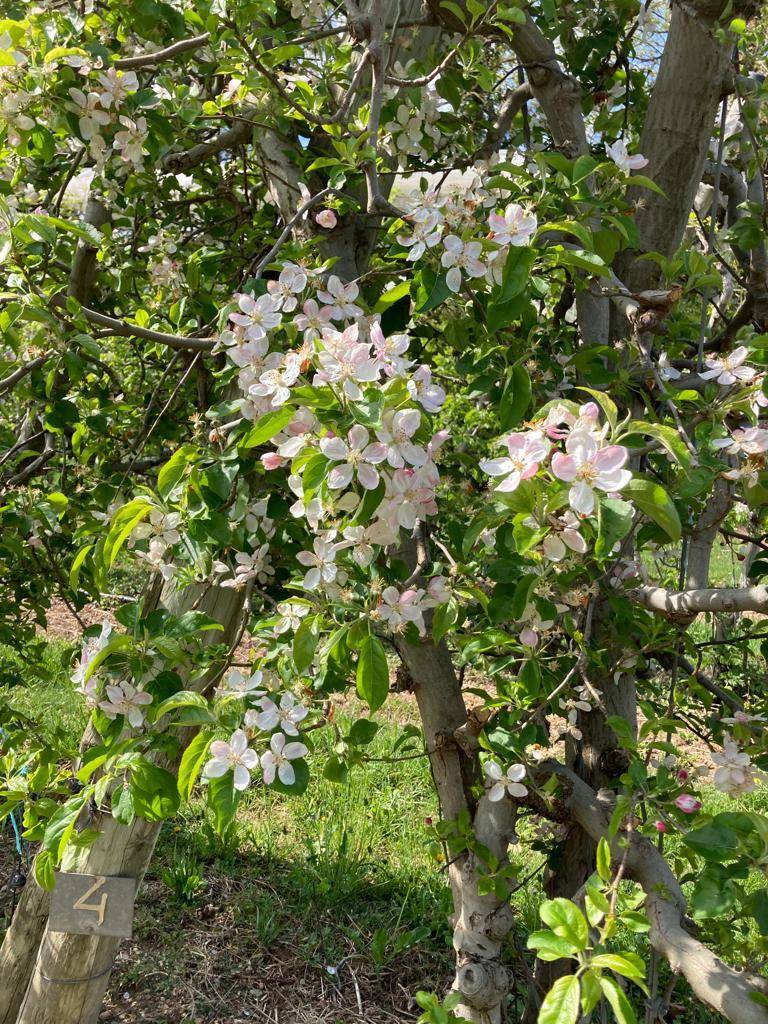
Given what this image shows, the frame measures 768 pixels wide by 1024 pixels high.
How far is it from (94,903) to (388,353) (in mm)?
1258

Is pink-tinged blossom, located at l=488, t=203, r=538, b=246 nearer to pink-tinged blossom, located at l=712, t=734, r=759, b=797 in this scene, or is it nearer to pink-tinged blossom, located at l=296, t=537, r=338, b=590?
pink-tinged blossom, located at l=296, t=537, r=338, b=590

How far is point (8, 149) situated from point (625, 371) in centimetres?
116

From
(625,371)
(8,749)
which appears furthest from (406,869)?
(625,371)

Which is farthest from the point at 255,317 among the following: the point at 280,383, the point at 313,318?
the point at 280,383

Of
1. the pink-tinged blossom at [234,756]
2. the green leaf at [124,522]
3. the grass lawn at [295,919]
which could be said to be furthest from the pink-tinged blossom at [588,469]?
the grass lawn at [295,919]

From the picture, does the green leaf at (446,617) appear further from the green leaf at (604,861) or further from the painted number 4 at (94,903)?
the painted number 4 at (94,903)

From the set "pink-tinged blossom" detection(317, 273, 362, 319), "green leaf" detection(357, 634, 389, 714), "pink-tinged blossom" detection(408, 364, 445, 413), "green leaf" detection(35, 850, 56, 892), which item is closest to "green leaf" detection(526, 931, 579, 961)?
"green leaf" detection(357, 634, 389, 714)

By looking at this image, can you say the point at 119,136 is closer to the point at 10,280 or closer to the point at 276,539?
the point at 10,280

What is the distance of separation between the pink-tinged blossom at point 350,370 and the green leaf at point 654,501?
295mm

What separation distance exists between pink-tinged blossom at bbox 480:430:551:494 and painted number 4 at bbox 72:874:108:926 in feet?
4.16

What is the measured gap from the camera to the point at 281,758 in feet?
3.69

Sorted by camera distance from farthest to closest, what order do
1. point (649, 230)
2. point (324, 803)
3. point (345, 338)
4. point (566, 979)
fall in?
point (324, 803)
point (649, 230)
point (345, 338)
point (566, 979)

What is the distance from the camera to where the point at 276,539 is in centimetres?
151

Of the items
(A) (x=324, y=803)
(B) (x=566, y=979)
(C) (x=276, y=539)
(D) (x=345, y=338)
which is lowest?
(A) (x=324, y=803)
